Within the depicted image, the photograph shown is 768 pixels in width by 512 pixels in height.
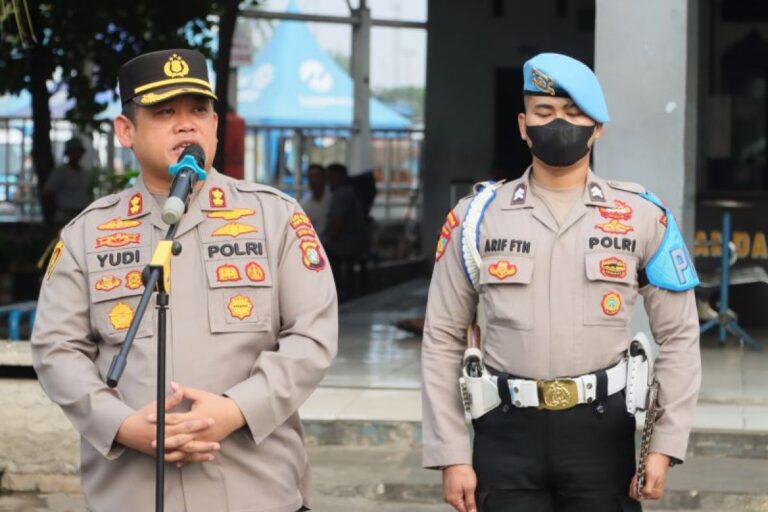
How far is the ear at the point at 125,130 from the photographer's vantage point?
384cm

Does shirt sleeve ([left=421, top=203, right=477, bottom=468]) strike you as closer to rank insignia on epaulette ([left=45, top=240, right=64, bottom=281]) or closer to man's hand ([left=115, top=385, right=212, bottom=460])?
man's hand ([left=115, top=385, right=212, bottom=460])

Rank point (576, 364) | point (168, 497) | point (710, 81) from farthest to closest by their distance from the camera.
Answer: point (710, 81), point (576, 364), point (168, 497)

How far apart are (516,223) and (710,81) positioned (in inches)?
482

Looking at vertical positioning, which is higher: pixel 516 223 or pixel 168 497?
pixel 516 223

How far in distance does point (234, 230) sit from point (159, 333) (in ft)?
1.62

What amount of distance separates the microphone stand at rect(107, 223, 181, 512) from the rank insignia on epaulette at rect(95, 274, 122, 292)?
1.08 feet

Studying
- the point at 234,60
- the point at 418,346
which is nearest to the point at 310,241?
the point at 418,346

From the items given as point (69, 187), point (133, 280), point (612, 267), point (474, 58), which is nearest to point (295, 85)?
point (474, 58)

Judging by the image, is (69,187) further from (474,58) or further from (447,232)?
(447,232)

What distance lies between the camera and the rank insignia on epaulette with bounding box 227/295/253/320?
369 cm

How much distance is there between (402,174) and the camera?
74.7 feet

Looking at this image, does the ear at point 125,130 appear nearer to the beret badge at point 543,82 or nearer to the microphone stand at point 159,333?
the microphone stand at point 159,333

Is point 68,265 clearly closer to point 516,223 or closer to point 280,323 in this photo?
point 280,323

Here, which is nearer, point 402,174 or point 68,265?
point 68,265
